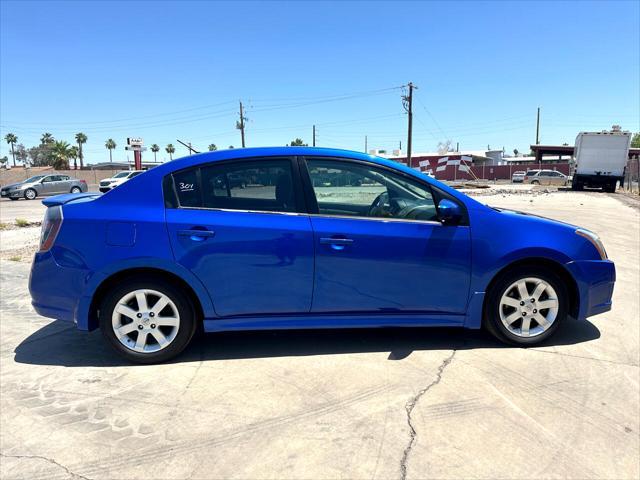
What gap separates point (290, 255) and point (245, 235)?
1.21 ft

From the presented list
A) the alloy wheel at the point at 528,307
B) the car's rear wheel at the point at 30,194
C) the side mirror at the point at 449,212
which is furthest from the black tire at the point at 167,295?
the car's rear wheel at the point at 30,194

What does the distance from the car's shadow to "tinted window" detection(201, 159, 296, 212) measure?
47.9 inches

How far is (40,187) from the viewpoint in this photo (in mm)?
26078

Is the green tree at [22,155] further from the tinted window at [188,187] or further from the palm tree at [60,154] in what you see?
the tinted window at [188,187]

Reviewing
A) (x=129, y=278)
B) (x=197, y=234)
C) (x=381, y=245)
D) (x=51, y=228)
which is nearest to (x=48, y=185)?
(x=51, y=228)

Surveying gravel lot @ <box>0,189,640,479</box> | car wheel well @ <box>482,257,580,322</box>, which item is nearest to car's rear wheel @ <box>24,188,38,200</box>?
gravel lot @ <box>0,189,640,479</box>

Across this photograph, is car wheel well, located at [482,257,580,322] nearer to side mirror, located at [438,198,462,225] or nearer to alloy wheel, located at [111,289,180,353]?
side mirror, located at [438,198,462,225]

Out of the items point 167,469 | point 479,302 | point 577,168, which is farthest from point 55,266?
point 577,168

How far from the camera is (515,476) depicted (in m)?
2.30

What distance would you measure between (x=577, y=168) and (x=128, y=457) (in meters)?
32.1

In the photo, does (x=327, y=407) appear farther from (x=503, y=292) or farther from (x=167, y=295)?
(x=503, y=292)

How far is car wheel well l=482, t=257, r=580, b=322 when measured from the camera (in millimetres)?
3645

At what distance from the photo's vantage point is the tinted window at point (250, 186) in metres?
3.49

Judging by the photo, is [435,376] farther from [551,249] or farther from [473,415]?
[551,249]
